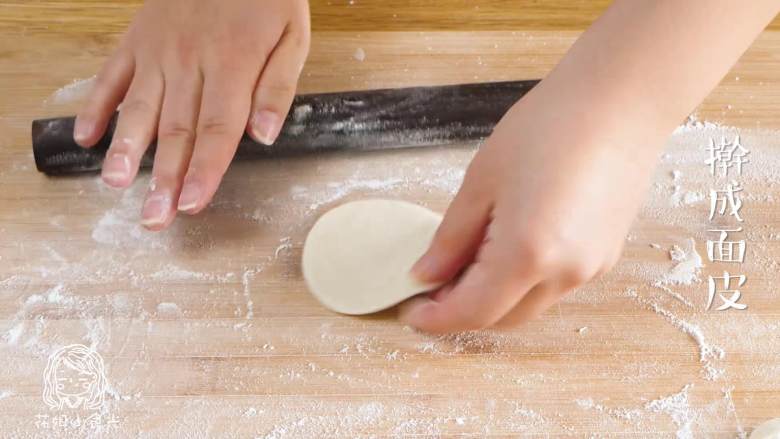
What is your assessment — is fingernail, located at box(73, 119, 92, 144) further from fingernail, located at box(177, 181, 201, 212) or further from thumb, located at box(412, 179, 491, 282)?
thumb, located at box(412, 179, 491, 282)

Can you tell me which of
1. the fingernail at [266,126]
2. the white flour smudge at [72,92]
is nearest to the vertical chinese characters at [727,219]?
the fingernail at [266,126]

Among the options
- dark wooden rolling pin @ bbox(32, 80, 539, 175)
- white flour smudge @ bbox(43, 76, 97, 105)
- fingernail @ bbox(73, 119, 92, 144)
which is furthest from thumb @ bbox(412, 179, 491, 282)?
white flour smudge @ bbox(43, 76, 97, 105)

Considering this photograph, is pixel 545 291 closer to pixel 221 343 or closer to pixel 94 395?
pixel 221 343

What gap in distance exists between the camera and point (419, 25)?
3.66 feet

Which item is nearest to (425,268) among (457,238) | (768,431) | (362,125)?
(457,238)

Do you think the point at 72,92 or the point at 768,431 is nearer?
the point at 768,431

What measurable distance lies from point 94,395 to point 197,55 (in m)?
0.45

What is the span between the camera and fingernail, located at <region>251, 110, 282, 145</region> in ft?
3.00

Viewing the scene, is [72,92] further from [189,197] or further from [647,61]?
[647,61]

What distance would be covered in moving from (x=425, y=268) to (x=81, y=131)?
1.53ft

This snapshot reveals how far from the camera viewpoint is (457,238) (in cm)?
74

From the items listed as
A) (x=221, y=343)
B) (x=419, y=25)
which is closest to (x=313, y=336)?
(x=221, y=343)

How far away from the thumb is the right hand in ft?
0.90

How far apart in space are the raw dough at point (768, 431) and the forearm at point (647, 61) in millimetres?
316
